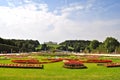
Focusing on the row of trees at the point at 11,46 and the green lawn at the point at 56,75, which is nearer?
the green lawn at the point at 56,75

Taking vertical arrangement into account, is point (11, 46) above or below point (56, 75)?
above

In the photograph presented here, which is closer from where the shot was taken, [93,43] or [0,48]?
[0,48]

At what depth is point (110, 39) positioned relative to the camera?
93.3 m

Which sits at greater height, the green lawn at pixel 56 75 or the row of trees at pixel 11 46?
the row of trees at pixel 11 46

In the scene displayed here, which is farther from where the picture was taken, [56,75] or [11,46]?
[11,46]

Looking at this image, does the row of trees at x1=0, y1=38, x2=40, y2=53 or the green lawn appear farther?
the row of trees at x1=0, y1=38, x2=40, y2=53

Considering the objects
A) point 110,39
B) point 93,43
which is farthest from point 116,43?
point 93,43

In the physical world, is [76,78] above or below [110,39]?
below

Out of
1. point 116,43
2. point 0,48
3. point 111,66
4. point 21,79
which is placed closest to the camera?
point 21,79

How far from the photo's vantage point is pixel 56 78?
651 inches

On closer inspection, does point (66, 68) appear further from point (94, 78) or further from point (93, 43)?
point (93, 43)

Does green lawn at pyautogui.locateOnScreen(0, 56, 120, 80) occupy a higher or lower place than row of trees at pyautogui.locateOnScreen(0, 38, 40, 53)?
lower

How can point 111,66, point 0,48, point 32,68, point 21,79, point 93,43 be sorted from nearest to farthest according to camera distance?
point 21,79 → point 32,68 → point 111,66 → point 0,48 → point 93,43

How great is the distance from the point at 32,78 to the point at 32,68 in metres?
5.50
